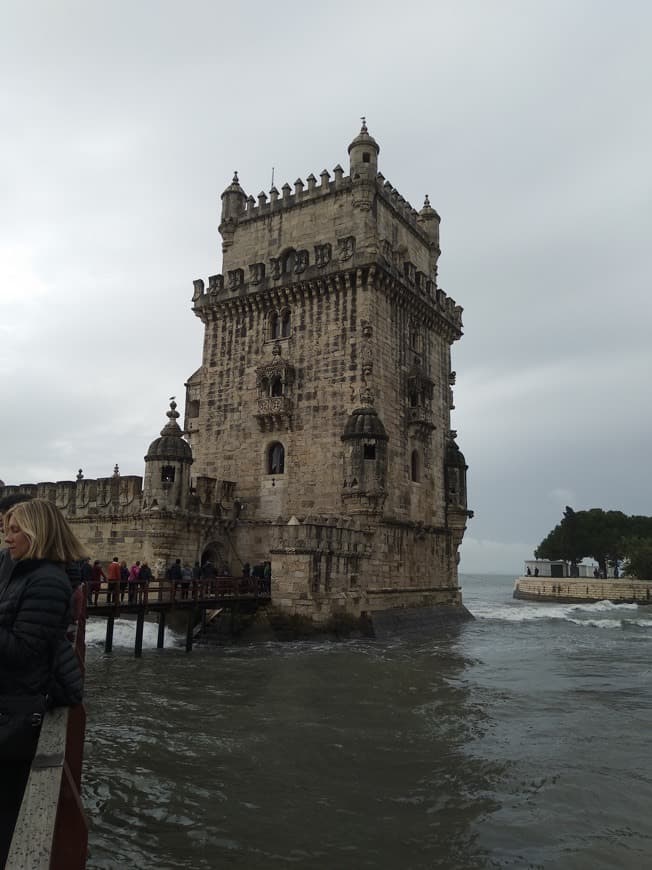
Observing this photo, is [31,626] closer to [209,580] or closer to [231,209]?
[209,580]

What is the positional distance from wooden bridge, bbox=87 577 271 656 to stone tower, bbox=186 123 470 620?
1195 millimetres

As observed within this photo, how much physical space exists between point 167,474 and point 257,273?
34.9 feet

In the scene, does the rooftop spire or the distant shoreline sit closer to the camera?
the rooftop spire

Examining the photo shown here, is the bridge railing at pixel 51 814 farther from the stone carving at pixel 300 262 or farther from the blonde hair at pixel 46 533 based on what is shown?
the stone carving at pixel 300 262

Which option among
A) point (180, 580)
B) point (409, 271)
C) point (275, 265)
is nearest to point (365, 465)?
point (180, 580)

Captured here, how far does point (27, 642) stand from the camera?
3.51m

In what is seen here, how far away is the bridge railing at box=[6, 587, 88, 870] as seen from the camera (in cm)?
291

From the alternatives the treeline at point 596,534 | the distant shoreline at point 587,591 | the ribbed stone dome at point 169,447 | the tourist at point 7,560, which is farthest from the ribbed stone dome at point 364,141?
the treeline at point 596,534

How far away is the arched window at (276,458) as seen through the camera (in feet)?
91.4

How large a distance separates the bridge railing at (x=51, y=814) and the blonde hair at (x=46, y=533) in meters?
0.85

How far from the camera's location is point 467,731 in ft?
38.3

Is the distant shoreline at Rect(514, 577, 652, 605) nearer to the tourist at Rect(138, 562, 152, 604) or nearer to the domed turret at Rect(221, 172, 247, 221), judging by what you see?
the domed turret at Rect(221, 172, 247, 221)

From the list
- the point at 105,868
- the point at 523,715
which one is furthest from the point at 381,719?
the point at 105,868

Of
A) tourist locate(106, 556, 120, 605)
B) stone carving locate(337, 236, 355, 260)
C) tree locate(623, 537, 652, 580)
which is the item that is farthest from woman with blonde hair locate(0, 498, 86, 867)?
tree locate(623, 537, 652, 580)
